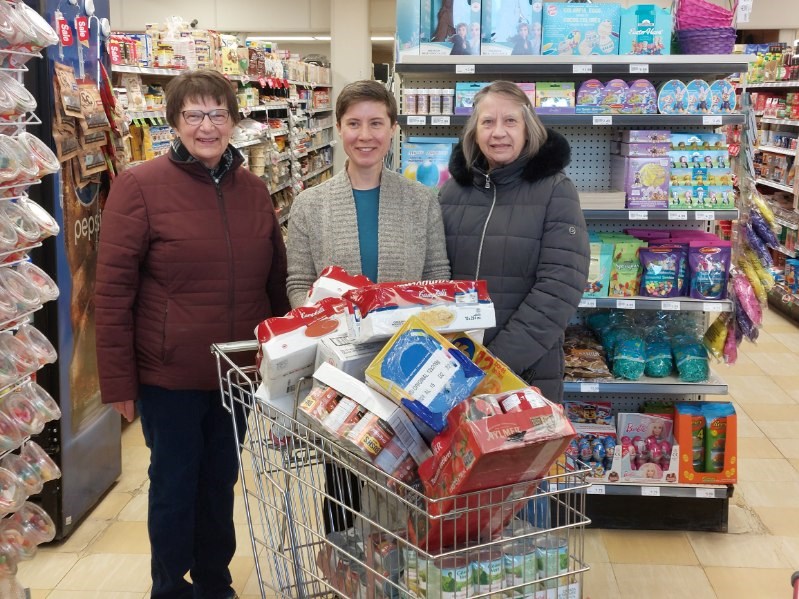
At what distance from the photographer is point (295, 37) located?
14.2 m

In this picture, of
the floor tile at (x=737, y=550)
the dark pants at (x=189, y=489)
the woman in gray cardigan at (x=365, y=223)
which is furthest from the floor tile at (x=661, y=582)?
the woman in gray cardigan at (x=365, y=223)

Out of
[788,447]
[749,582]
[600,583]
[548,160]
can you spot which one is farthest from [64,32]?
[788,447]

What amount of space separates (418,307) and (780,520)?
2.78m

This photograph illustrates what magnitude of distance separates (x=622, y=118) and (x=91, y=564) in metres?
2.71

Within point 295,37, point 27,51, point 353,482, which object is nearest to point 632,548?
point 353,482

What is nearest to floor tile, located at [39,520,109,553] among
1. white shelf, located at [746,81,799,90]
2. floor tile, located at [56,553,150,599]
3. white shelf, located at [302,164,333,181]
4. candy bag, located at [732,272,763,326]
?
floor tile, located at [56,553,150,599]

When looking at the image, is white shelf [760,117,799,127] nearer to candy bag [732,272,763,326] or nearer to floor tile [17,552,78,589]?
candy bag [732,272,763,326]

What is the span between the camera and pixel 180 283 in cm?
241

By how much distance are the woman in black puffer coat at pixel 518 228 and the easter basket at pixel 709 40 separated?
1.40 meters

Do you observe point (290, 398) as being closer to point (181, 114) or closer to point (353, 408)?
point (353, 408)

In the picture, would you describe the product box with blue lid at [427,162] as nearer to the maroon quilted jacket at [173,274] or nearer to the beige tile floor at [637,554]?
the maroon quilted jacket at [173,274]

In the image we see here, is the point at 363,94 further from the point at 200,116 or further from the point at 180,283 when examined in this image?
the point at 180,283

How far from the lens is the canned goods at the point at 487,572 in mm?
1468

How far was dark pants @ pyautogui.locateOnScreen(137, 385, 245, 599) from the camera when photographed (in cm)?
249
